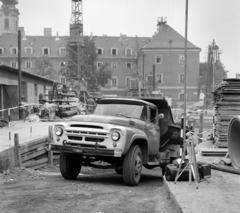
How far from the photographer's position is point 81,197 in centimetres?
811

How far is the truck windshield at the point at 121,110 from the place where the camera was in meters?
11.2

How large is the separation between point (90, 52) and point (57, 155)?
198 feet

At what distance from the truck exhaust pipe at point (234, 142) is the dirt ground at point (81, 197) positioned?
2.10 meters

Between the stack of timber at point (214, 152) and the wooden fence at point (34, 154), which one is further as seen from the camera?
the wooden fence at point (34, 154)

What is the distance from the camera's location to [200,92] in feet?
262

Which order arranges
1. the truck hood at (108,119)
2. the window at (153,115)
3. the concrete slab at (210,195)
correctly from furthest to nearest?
1. the window at (153,115)
2. the truck hood at (108,119)
3. the concrete slab at (210,195)

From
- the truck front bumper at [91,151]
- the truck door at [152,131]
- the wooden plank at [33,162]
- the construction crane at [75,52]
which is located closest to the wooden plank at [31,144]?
the wooden plank at [33,162]

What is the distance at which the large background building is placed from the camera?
263 ft

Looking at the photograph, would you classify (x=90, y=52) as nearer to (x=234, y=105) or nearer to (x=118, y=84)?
(x=118, y=84)

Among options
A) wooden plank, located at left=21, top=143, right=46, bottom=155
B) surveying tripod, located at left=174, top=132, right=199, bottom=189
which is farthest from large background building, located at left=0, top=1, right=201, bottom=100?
surveying tripod, located at left=174, top=132, right=199, bottom=189

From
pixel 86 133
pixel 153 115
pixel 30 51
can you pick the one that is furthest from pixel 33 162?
pixel 30 51

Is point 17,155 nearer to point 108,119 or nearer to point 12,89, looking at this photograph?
point 108,119

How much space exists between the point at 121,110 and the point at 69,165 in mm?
1985

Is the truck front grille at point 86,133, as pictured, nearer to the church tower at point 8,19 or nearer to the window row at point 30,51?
the window row at point 30,51
